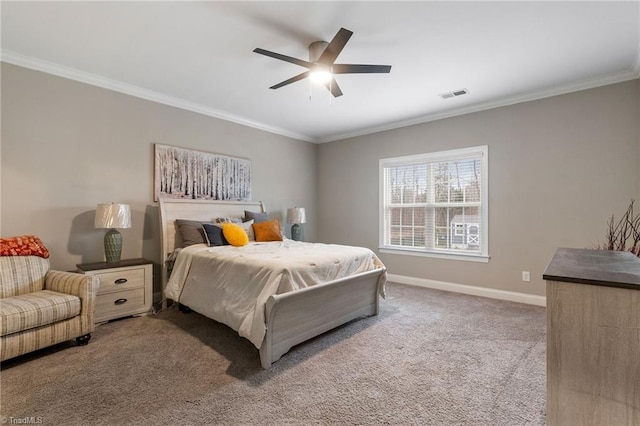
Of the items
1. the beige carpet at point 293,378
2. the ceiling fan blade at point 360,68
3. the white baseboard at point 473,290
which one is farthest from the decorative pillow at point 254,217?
the ceiling fan blade at point 360,68

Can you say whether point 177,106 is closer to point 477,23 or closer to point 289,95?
point 289,95

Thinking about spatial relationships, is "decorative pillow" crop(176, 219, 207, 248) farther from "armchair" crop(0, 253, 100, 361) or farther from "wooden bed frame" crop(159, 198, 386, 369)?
"armchair" crop(0, 253, 100, 361)

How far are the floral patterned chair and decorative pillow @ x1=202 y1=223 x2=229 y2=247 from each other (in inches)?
45.1

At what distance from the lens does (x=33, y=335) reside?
7.32 feet

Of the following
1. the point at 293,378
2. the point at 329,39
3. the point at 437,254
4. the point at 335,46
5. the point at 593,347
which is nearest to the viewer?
the point at 593,347

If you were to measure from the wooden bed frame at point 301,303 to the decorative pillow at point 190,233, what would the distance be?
0.47ft

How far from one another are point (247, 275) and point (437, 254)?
3145 mm

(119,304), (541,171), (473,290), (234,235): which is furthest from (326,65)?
(473,290)

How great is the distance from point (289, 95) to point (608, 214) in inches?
154

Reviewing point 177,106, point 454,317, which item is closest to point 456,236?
point 454,317

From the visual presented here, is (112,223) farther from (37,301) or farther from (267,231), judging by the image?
(267,231)

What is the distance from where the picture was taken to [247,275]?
2.50 m

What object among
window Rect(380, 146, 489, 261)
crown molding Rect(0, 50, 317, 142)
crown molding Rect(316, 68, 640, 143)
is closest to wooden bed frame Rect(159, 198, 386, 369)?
crown molding Rect(0, 50, 317, 142)

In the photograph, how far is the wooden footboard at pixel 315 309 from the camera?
2.21m
